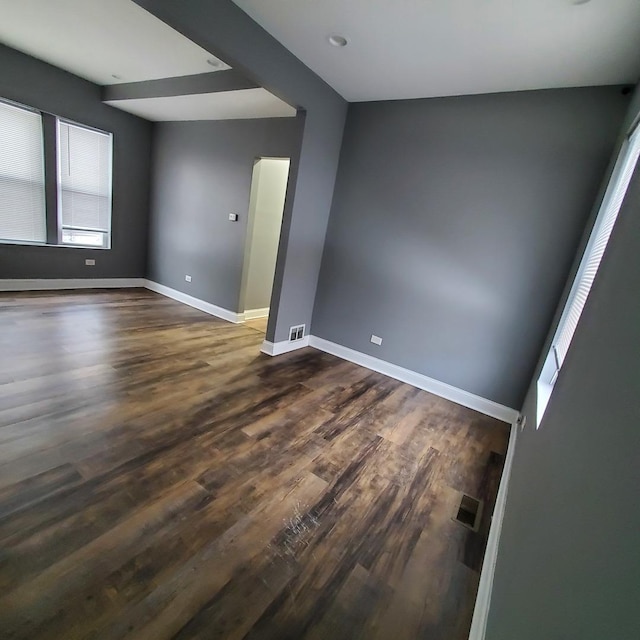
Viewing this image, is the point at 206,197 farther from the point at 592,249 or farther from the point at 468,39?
the point at 592,249

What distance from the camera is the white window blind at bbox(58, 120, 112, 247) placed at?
4613 mm

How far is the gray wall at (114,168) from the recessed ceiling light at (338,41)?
4.13 m

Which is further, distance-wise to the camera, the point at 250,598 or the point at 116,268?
the point at 116,268

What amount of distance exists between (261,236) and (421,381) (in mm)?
3166

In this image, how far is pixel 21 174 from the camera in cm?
424

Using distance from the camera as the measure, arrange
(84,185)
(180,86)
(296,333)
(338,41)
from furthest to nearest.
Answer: (84,185) → (296,333) → (180,86) → (338,41)

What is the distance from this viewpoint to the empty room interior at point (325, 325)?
1148 millimetres

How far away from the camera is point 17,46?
146 inches

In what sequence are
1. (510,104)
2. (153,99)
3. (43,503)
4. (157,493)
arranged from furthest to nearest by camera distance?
(153,99), (510,104), (157,493), (43,503)

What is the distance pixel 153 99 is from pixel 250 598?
528 cm

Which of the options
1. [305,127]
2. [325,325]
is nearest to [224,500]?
[325,325]

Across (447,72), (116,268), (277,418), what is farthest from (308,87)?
(116,268)

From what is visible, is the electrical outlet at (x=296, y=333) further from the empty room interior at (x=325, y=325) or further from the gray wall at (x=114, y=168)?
the gray wall at (x=114, y=168)

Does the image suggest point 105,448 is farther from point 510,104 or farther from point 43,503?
point 510,104
